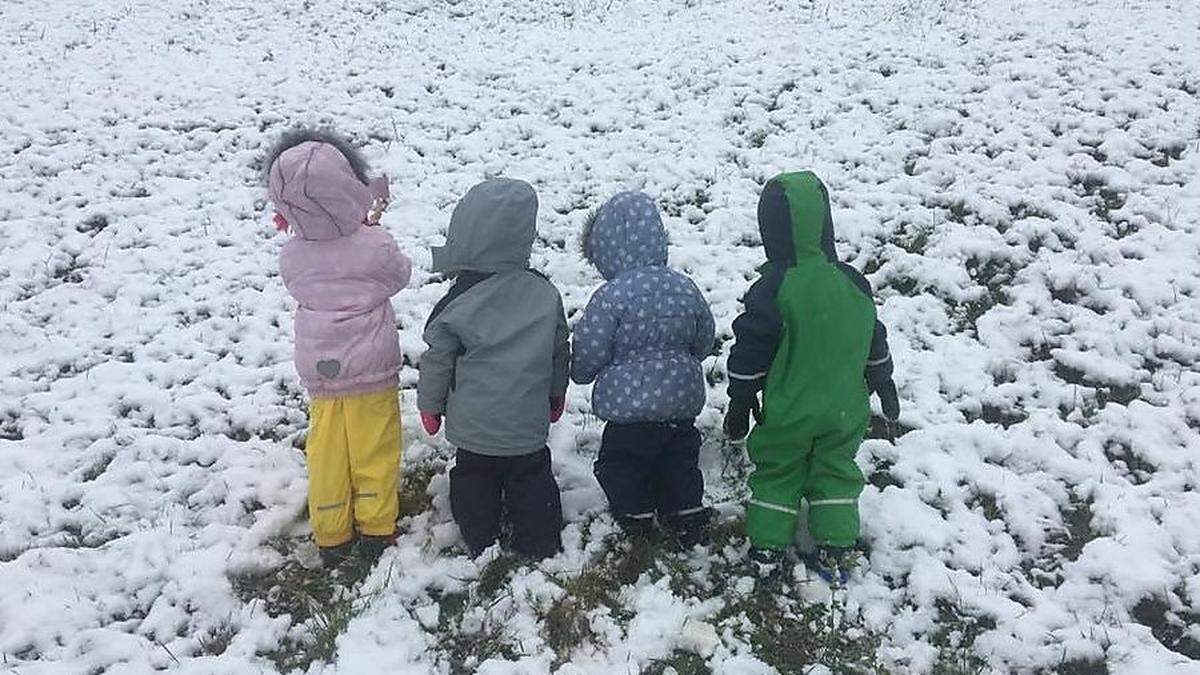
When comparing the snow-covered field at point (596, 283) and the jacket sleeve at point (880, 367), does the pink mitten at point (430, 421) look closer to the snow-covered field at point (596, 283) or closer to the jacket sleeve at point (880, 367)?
the snow-covered field at point (596, 283)

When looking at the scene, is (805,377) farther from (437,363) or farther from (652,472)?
A: (437,363)

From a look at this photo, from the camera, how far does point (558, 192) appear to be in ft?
26.8

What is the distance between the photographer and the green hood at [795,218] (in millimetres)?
4188

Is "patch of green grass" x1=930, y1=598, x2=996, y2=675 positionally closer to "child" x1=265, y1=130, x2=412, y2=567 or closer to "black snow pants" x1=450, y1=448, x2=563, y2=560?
"black snow pants" x1=450, y1=448, x2=563, y2=560

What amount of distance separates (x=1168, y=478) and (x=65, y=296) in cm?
755

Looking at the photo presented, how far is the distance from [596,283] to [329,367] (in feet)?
9.37

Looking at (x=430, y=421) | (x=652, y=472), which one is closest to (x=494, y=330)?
(x=430, y=421)

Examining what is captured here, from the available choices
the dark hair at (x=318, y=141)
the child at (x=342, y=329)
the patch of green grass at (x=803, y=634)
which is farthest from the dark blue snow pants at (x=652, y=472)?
the dark hair at (x=318, y=141)

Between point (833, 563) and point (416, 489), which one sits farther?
point (416, 489)

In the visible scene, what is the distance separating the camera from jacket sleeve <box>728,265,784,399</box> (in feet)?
13.9

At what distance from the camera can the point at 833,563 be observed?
4.52 m

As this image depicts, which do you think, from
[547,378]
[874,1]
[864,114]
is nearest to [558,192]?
[864,114]

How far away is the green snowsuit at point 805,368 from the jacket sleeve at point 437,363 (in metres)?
1.41

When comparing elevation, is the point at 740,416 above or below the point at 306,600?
above
